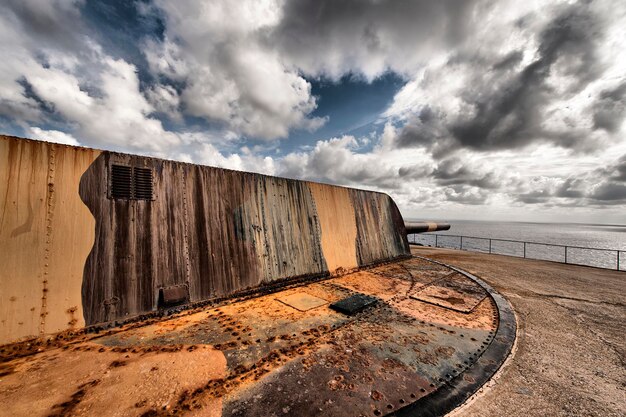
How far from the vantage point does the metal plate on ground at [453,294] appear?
4782 millimetres

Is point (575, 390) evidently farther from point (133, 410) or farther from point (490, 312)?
point (133, 410)

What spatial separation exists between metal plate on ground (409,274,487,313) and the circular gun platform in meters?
0.15

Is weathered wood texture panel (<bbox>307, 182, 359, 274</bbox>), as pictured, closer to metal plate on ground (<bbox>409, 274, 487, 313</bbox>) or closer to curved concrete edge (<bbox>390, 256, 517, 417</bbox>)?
metal plate on ground (<bbox>409, 274, 487, 313</bbox>)

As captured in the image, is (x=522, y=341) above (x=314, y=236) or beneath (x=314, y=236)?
beneath

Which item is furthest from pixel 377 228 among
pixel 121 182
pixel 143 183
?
pixel 121 182

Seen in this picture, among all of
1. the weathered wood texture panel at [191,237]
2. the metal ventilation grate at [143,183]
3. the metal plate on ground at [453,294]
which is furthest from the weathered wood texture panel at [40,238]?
the metal plate on ground at [453,294]

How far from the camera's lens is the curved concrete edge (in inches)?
87.2

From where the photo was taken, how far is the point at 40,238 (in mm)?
3311

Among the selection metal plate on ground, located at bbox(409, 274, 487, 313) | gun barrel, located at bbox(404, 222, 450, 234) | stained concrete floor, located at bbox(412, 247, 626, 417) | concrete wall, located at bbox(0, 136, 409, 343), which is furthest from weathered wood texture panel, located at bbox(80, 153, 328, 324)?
gun barrel, located at bbox(404, 222, 450, 234)

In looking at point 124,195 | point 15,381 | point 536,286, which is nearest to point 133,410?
point 15,381

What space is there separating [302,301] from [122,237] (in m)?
3.33

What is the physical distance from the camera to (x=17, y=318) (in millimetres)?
3035

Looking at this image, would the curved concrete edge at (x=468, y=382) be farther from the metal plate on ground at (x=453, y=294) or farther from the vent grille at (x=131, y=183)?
the vent grille at (x=131, y=183)

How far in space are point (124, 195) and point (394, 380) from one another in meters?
4.81
